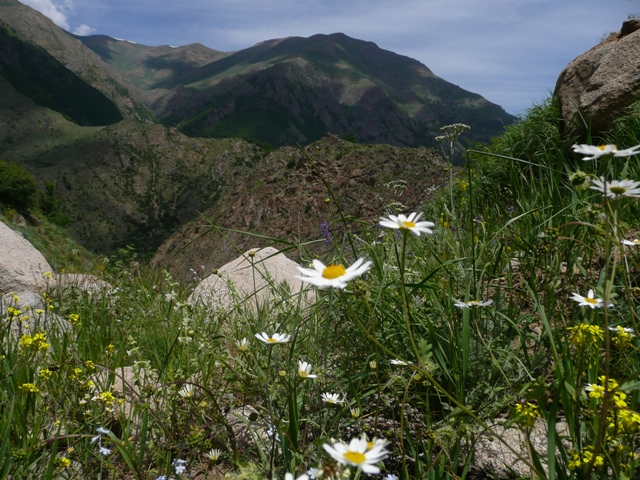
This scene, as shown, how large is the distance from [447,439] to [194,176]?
134505mm

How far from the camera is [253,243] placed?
18078mm

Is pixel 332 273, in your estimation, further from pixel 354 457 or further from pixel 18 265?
pixel 18 265

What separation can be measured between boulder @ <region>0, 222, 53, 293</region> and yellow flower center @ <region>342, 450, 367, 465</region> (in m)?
6.31

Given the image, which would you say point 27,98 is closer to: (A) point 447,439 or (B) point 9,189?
(B) point 9,189

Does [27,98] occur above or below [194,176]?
above

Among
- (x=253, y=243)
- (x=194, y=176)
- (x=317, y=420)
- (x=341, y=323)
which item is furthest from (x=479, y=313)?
(x=194, y=176)

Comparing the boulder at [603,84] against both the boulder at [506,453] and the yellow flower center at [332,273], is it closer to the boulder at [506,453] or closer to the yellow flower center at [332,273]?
the boulder at [506,453]

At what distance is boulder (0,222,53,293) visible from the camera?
6.41 meters

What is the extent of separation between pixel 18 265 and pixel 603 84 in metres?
8.13

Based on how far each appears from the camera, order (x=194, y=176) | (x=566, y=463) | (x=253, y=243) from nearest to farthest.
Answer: (x=566, y=463) → (x=253, y=243) → (x=194, y=176)

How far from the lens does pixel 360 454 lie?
2.85ft

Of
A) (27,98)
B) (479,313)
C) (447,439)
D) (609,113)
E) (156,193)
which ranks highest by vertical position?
(27,98)

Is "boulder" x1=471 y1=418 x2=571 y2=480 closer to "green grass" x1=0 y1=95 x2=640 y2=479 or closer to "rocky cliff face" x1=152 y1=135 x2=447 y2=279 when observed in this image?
"green grass" x1=0 y1=95 x2=640 y2=479

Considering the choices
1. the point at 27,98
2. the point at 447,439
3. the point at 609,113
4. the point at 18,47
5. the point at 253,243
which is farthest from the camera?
the point at 18,47
